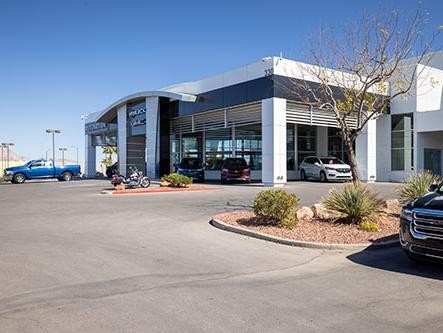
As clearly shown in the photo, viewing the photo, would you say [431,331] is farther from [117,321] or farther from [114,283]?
[114,283]

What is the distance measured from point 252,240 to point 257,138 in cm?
2283

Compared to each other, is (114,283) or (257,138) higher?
(257,138)

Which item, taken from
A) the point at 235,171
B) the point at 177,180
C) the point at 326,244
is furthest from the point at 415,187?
the point at 235,171

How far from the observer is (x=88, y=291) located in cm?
533

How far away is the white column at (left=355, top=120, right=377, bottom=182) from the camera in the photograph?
27.4 m

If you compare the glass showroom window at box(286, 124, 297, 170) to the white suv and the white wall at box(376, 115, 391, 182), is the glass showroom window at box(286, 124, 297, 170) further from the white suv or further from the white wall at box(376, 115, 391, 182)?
the white wall at box(376, 115, 391, 182)

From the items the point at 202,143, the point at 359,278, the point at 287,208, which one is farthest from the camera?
the point at 202,143

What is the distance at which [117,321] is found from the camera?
4371 mm

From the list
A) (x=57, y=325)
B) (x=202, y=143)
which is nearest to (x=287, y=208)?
(x=57, y=325)

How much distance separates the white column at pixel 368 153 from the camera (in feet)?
89.9

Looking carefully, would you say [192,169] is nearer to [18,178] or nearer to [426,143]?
[18,178]

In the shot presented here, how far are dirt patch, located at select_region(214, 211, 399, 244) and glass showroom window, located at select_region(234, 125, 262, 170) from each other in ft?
66.8

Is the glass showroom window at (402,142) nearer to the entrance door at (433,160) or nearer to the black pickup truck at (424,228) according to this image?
the entrance door at (433,160)

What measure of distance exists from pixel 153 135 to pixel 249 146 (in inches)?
289
